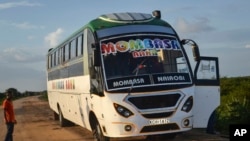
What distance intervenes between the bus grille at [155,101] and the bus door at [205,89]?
1.11 m

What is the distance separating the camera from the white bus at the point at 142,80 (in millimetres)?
10469

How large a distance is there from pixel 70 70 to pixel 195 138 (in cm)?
502

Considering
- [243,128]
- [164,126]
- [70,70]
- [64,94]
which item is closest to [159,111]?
[164,126]

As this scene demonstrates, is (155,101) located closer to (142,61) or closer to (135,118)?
(135,118)

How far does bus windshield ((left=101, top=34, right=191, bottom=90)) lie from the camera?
35.0ft

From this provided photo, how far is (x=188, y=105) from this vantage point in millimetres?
10852

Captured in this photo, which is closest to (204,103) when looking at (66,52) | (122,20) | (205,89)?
(205,89)

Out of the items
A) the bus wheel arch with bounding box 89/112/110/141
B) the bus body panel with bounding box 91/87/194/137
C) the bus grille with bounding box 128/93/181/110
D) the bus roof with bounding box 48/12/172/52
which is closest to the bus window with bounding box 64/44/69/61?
the bus roof with bounding box 48/12/172/52

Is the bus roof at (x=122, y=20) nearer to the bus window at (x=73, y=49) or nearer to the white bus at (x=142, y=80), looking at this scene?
the white bus at (x=142, y=80)

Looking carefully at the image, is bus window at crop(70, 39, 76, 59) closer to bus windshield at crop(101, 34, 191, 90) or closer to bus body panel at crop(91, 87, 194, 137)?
bus windshield at crop(101, 34, 191, 90)

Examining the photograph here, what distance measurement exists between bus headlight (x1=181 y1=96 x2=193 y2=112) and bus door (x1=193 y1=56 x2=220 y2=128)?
718 millimetres

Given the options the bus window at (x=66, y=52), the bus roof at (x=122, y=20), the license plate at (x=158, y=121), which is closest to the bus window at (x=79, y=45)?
the bus roof at (x=122, y=20)

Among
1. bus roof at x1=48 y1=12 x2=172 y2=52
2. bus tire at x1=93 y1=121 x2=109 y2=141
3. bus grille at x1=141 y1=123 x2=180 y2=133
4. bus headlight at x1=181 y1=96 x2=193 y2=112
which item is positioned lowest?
bus tire at x1=93 y1=121 x2=109 y2=141

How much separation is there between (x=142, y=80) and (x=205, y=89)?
6.92 ft
